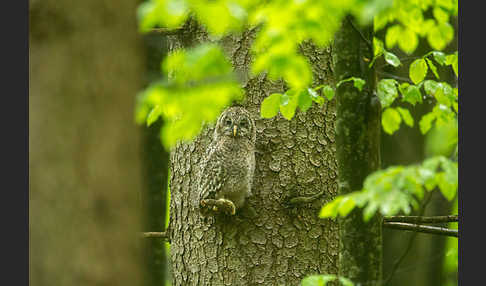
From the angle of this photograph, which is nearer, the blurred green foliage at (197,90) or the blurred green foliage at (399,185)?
the blurred green foliage at (197,90)

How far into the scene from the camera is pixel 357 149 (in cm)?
333

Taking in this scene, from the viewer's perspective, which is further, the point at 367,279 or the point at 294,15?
the point at 367,279

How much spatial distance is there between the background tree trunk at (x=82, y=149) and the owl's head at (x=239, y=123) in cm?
179

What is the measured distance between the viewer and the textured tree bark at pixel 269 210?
4.05m

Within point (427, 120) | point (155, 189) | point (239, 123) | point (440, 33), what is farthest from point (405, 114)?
point (155, 189)

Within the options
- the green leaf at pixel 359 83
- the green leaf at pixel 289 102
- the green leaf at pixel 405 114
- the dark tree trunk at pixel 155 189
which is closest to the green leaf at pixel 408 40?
the green leaf at pixel 359 83

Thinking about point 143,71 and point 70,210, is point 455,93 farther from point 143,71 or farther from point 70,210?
point 70,210

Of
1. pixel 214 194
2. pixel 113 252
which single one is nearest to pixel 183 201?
pixel 214 194

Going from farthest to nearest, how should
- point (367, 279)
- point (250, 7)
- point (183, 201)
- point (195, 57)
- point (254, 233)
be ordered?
point (183, 201) < point (254, 233) < point (367, 279) < point (250, 7) < point (195, 57)

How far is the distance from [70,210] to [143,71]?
739 millimetres

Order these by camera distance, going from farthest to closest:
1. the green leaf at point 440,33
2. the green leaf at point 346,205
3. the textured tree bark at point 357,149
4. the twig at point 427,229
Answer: the twig at point 427,229 < the green leaf at point 440,33 < the textured tree bark at point 357,149 < the green leaf at point 346,205

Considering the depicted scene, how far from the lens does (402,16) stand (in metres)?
3.28

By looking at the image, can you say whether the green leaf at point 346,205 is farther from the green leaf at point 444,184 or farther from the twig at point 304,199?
the twig at point 304,199

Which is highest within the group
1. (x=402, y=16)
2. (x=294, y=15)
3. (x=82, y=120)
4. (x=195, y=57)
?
(x=402, y=16)
